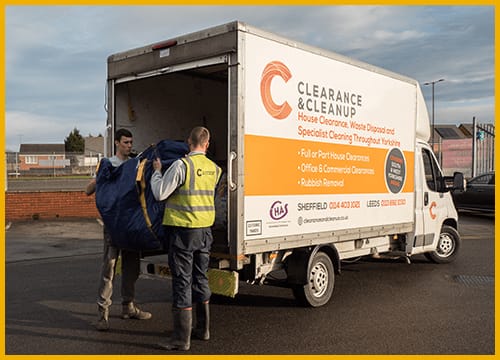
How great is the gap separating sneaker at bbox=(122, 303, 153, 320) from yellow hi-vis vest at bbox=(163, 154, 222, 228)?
1412 mm

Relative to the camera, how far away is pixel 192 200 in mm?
4680

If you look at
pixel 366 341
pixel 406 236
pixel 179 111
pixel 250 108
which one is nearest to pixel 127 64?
pixel 179 111

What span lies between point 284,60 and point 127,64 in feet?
6.37

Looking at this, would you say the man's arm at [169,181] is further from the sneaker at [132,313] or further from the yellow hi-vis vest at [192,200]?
the sneaker at [132,313]

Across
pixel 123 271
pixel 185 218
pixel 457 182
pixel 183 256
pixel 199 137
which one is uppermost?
pixel 199 137

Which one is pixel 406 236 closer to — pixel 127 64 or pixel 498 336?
pixel 498 336

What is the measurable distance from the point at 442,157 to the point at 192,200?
35.5 meters

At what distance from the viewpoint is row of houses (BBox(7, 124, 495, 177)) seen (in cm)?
2075

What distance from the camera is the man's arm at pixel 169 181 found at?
15.1 feet

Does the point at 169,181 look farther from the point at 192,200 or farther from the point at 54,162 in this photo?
the point at 54,162

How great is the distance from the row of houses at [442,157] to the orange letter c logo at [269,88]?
9.30 meters

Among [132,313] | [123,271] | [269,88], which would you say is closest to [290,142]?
[269,88]

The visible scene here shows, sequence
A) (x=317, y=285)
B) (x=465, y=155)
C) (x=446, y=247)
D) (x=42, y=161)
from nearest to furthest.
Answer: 1. (x=317, y=285)
2. (x=446, y=247)
3. (x=42, y=161)
4. (x=465, y=155)

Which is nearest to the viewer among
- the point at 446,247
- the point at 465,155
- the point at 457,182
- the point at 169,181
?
the point at 169,181
